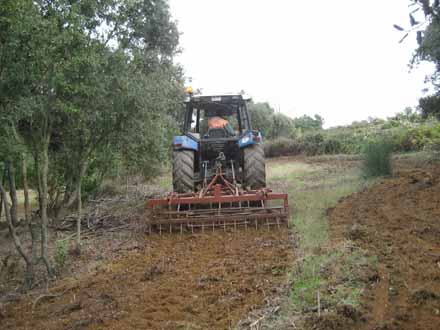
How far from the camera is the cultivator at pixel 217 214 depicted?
6.88m

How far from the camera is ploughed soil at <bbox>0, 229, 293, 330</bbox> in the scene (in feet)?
12.0

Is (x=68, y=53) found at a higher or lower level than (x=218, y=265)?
higher

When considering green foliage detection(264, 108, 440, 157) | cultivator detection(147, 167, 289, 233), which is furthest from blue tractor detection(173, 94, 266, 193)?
green foliage detection(264, 108, 440, 157)

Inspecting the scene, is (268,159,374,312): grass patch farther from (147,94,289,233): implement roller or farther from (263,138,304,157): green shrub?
(263,138,304,157): green shrub

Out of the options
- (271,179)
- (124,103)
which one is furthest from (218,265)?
(271,179)

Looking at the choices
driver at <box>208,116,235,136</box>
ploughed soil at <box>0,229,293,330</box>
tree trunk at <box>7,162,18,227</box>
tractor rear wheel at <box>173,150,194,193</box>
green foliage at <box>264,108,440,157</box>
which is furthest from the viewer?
green foliage at <box>264,108,440,157</box>

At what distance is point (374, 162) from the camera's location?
9844 mm

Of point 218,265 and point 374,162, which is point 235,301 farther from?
point 374,162

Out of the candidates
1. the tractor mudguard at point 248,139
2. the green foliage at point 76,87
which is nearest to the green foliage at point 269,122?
the tractor mudguard at point 248,139

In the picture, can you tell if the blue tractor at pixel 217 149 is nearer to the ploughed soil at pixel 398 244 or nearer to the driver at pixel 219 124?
the driver at pixel 219 124

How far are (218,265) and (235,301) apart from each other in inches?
45.5

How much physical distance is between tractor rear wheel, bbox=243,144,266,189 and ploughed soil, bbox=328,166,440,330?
54.6 inches

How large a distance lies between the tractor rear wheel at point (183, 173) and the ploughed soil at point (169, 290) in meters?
2.11

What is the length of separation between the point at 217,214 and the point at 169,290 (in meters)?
2.94
